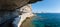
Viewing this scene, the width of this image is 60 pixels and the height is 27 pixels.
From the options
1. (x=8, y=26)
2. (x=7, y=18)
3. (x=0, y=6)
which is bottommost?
(x=8, y=26)

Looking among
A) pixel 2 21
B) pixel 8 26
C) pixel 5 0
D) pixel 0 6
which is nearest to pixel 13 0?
pixel 5 0

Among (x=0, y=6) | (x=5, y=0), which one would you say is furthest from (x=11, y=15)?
(x=5, y=0)

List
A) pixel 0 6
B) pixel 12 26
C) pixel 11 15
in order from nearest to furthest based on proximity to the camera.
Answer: pixel 0 6, pixel 12 26, pixel 11 15

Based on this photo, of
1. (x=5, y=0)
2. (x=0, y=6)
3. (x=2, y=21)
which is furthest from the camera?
(x=2, y=21)

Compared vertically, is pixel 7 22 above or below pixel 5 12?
below

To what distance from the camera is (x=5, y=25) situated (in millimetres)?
2201

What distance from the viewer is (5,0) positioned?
1720mm

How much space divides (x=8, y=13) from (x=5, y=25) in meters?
0.23

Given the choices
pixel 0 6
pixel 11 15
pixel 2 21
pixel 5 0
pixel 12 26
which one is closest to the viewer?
pixel 5 0

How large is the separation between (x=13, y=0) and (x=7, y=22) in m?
0.63

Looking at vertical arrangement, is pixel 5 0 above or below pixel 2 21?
above

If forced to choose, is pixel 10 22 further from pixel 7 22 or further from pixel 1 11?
pixel 1 11

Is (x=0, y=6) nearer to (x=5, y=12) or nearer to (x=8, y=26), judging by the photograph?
(x=5, y=12)

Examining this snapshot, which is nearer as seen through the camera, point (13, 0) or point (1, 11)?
point (13, 0)
